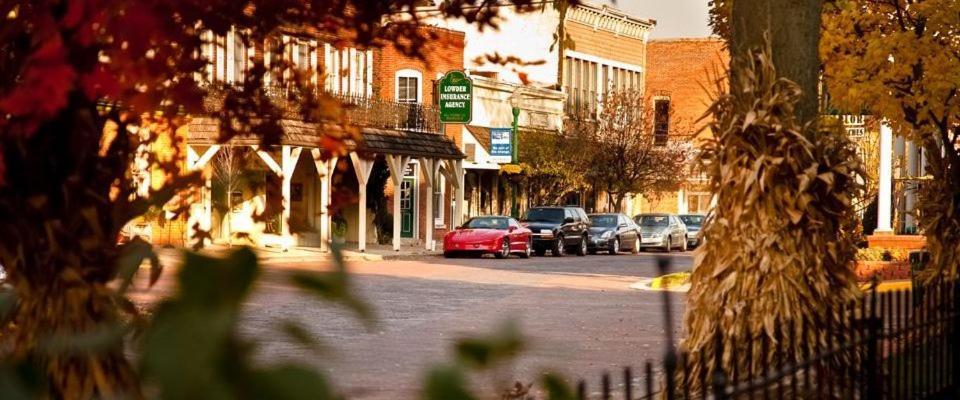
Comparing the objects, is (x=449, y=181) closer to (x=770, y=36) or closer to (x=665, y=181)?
(x=665, y=181)

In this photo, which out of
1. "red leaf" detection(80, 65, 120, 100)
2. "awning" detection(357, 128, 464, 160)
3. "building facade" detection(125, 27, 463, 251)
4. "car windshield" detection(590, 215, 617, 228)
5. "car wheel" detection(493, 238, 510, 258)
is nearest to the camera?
"red leaf" detection(80, 65, 120, 100)

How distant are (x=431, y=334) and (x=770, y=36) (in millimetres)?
11443

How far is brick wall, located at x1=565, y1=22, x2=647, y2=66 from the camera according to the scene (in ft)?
225

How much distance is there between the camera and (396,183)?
49.0 metres

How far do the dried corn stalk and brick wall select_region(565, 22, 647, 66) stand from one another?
188ft

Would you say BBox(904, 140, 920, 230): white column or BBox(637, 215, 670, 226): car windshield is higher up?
BBox(904, 140, 920, 230): white column

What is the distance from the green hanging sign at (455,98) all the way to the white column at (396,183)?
121 inches

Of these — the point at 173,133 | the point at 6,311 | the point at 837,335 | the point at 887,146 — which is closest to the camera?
the point at 6,311

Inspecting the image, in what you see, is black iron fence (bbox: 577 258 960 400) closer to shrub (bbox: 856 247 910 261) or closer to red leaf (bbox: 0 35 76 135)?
red leaf (bbox: 0 35 76 135)

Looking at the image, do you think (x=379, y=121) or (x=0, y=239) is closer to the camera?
(x=0, y=239)

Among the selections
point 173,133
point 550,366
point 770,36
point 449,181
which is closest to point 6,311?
point 550,366

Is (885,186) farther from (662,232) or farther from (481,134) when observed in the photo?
(481,134)

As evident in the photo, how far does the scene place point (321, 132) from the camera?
711 centimetres

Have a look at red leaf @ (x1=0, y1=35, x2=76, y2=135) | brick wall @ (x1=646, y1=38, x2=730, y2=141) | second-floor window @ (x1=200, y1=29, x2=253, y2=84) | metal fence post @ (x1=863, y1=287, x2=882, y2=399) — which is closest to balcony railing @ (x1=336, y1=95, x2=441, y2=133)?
second-floor window @ (x1=200, y1=29, x2=253, y2=84)
